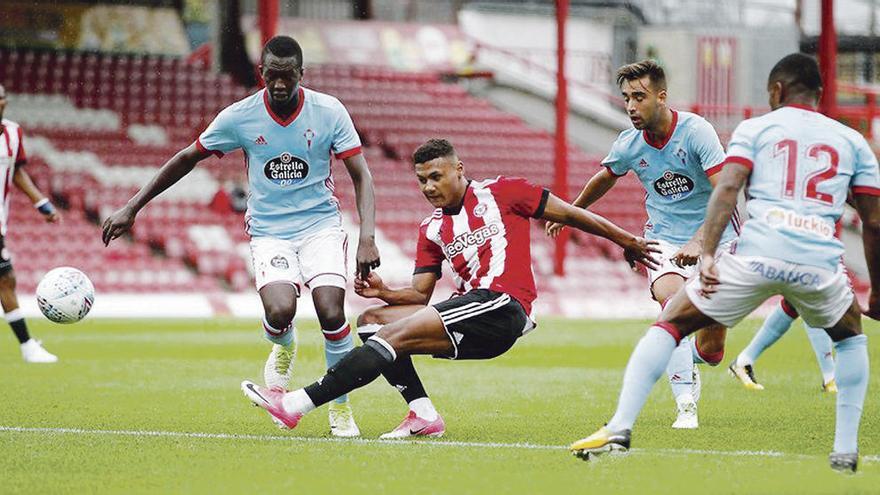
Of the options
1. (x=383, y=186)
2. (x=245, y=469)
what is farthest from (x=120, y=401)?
(x=383, y=186)

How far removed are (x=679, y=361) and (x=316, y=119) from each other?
8.32ft

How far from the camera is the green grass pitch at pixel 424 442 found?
621cm

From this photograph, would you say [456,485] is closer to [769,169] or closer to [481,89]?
[769,169]

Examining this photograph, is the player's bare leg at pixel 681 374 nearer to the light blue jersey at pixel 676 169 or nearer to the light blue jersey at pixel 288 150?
the light blue jersey at pixel 676 169

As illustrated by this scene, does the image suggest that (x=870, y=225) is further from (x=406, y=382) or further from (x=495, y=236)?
(x=406, y=382)

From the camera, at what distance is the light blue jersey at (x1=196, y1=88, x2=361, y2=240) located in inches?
323

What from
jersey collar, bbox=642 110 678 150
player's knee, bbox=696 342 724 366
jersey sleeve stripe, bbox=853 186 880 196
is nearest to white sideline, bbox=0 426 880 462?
jersey sleeve stripe, bbox=853 186 880 196

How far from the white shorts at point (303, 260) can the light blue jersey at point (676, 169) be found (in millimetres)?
1776

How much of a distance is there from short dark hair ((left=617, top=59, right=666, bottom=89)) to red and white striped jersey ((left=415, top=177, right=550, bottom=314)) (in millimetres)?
1188

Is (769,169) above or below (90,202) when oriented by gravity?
above

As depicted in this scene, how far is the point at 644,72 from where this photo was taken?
8406 mm

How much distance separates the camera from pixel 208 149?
27.0 feet

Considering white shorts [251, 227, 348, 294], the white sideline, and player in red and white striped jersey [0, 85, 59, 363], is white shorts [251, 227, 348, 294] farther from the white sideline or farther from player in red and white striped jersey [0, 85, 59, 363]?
player in red and white striped jersey [0, 85, 59, 363]

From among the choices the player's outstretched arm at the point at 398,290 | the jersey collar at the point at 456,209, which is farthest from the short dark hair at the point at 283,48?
the player's outstretched arm at the point at 398,290
